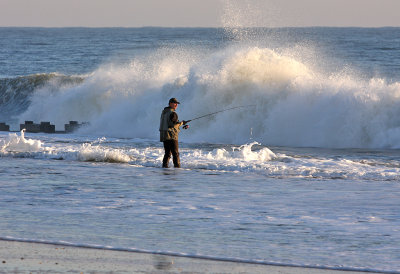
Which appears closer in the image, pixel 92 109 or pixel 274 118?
pixel 274 118

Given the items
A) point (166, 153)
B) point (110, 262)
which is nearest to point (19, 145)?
point (166, 153)

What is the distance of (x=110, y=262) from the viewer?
256 inches

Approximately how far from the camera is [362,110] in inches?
787

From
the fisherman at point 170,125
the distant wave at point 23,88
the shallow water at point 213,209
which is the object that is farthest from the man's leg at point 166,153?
the distant wave at point 23,88

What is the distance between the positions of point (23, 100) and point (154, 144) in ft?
47.3

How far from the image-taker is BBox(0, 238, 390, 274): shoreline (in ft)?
20.4

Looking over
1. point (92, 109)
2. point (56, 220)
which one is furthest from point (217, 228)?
point (92, 109)

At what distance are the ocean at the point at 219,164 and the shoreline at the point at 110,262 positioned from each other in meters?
0.19

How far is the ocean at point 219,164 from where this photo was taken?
25.1 feet

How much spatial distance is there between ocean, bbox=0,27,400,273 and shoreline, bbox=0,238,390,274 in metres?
0.19

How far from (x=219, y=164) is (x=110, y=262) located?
7.47 meters

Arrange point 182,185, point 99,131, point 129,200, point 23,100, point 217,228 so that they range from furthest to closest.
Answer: point 23,100
point 99,131
point 182,185
point 129,200
point 217,228

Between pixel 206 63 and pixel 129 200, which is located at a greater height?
pixel 206 63

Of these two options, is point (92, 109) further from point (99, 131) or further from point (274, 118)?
point (274, 118)
